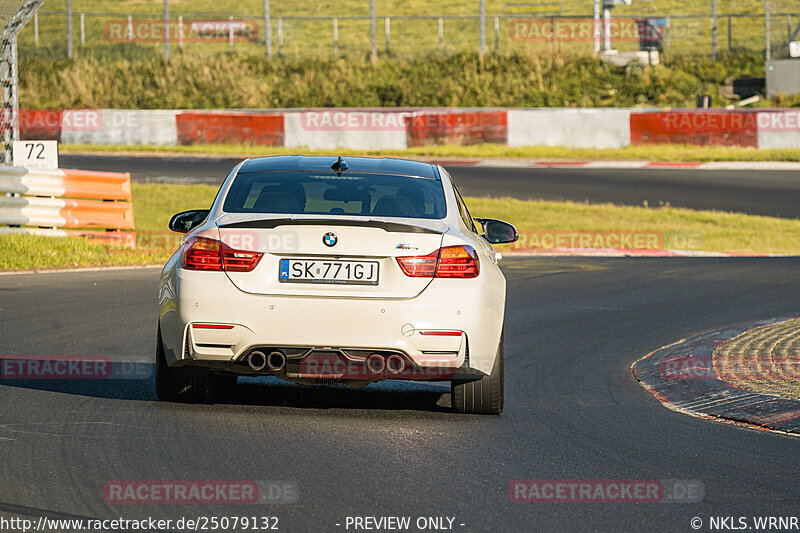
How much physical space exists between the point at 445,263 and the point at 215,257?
1.23 meters

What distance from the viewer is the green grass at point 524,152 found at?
101 feet

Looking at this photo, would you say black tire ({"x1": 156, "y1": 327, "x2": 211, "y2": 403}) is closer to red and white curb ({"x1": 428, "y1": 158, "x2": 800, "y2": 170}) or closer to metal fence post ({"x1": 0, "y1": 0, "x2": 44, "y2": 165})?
metal fence post ({"x1": 0, "y1": 0, "x2": 44, "y2": 165})

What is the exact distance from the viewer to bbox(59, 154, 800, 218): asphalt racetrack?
80.1 ft

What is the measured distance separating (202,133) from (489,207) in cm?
1369

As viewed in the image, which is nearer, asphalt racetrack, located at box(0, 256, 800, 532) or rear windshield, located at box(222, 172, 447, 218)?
asphalt racetrack, located at box(0, 256, 800, 532)

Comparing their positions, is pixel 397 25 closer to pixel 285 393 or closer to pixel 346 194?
pixel 285 393

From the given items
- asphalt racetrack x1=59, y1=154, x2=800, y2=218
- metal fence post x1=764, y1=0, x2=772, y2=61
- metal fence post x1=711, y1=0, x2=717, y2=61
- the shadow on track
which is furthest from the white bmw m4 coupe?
metal fence post x1=711, y1=0, x2=717, y2=61

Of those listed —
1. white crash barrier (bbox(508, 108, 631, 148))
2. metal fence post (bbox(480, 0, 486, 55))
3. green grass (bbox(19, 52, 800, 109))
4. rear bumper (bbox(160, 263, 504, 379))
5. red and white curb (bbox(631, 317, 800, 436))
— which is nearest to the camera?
rear bumper (bbox(160, 263, 504, 379))

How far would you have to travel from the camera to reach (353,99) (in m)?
43.1

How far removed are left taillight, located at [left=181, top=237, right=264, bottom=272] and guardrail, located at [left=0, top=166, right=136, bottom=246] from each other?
8.95 meters

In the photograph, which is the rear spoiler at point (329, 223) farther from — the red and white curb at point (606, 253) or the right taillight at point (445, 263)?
the red and white curb at point (606, 253)

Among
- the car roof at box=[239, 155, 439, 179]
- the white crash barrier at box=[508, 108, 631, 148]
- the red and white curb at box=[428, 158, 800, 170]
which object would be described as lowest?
the red and white curb at box=[428, 158, 800, 170]

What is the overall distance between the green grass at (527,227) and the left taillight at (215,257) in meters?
8.61

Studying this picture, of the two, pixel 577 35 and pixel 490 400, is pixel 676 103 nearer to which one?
pixel 577 35
